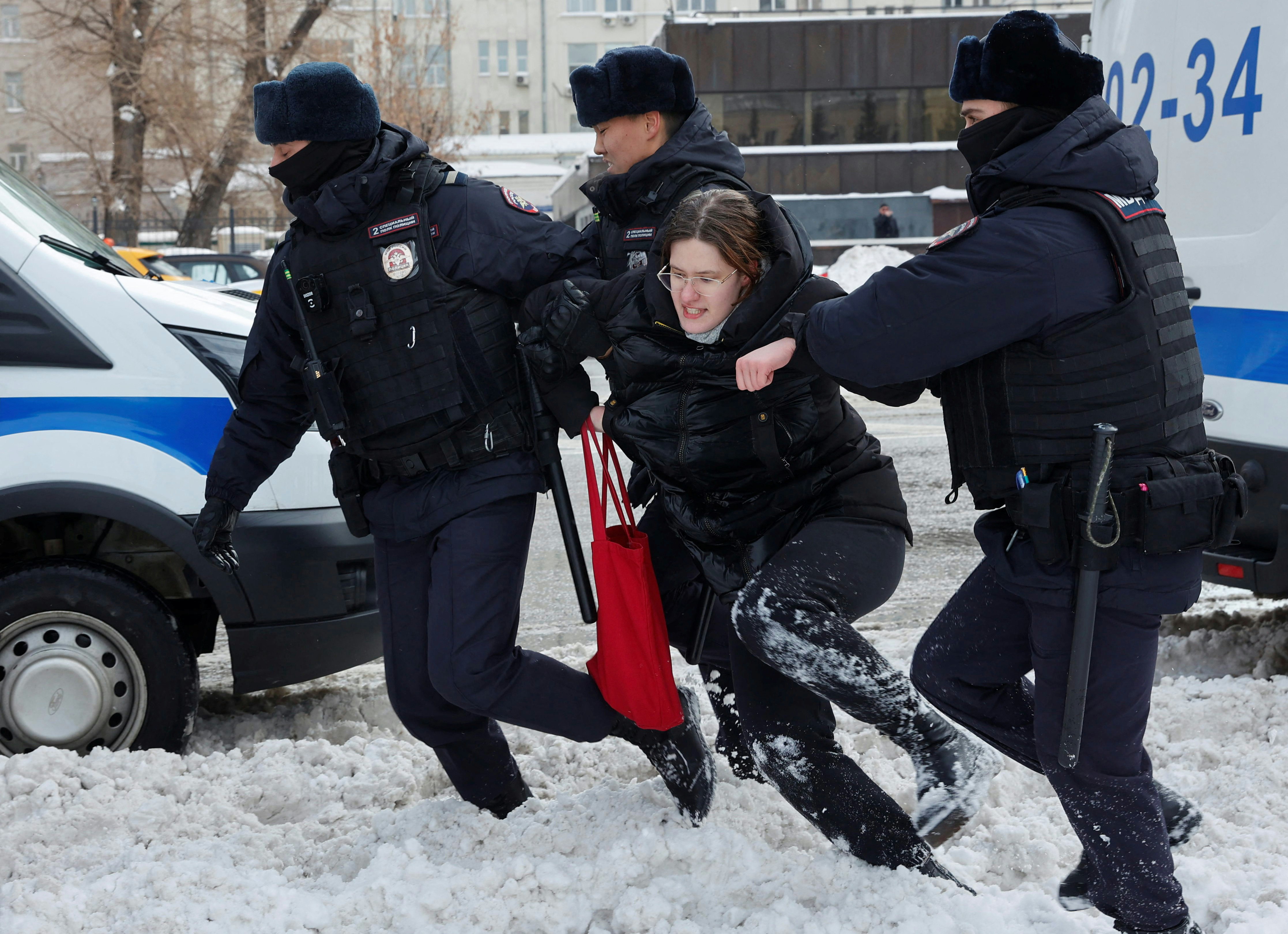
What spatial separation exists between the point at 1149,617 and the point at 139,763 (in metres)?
2.71

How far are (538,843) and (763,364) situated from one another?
134 cm

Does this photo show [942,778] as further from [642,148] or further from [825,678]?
[642,148]

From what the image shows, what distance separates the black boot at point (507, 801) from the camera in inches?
128

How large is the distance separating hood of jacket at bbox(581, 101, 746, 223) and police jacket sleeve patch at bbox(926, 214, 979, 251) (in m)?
0.84

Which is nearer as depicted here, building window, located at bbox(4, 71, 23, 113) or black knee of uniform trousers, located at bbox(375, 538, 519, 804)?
black knee of uniform trousers, located at bbox(375, 538, 519, 804)

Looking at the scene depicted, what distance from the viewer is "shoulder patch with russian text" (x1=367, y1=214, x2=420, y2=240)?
3.06 m

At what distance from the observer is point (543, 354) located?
293 centimetres

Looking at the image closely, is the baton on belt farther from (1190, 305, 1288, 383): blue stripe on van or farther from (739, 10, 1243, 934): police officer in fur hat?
(1190, 305, 1288, 383): blue stripe on van

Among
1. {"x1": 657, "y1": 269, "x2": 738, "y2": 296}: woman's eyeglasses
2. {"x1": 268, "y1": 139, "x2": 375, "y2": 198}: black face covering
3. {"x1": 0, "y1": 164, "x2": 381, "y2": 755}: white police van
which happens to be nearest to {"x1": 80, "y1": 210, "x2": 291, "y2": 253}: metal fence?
{"x1": 0, "y1": 164, "x2": 381, "y2": 755}: white police van

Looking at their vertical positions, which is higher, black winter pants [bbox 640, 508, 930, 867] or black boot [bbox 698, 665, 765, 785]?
black winter pants [bbox 640, 508, 930, 867]

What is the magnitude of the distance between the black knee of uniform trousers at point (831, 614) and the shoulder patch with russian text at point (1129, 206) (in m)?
0.86

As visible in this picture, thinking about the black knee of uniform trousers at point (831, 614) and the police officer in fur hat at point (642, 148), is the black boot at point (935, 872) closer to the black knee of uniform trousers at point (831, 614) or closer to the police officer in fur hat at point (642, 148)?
the black knee of uniform trousers at point (831, 614)

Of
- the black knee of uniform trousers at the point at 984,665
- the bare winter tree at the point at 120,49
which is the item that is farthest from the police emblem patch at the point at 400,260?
the bare winter tree at the point at 120,49

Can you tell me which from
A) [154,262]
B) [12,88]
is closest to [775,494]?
[154,262]
